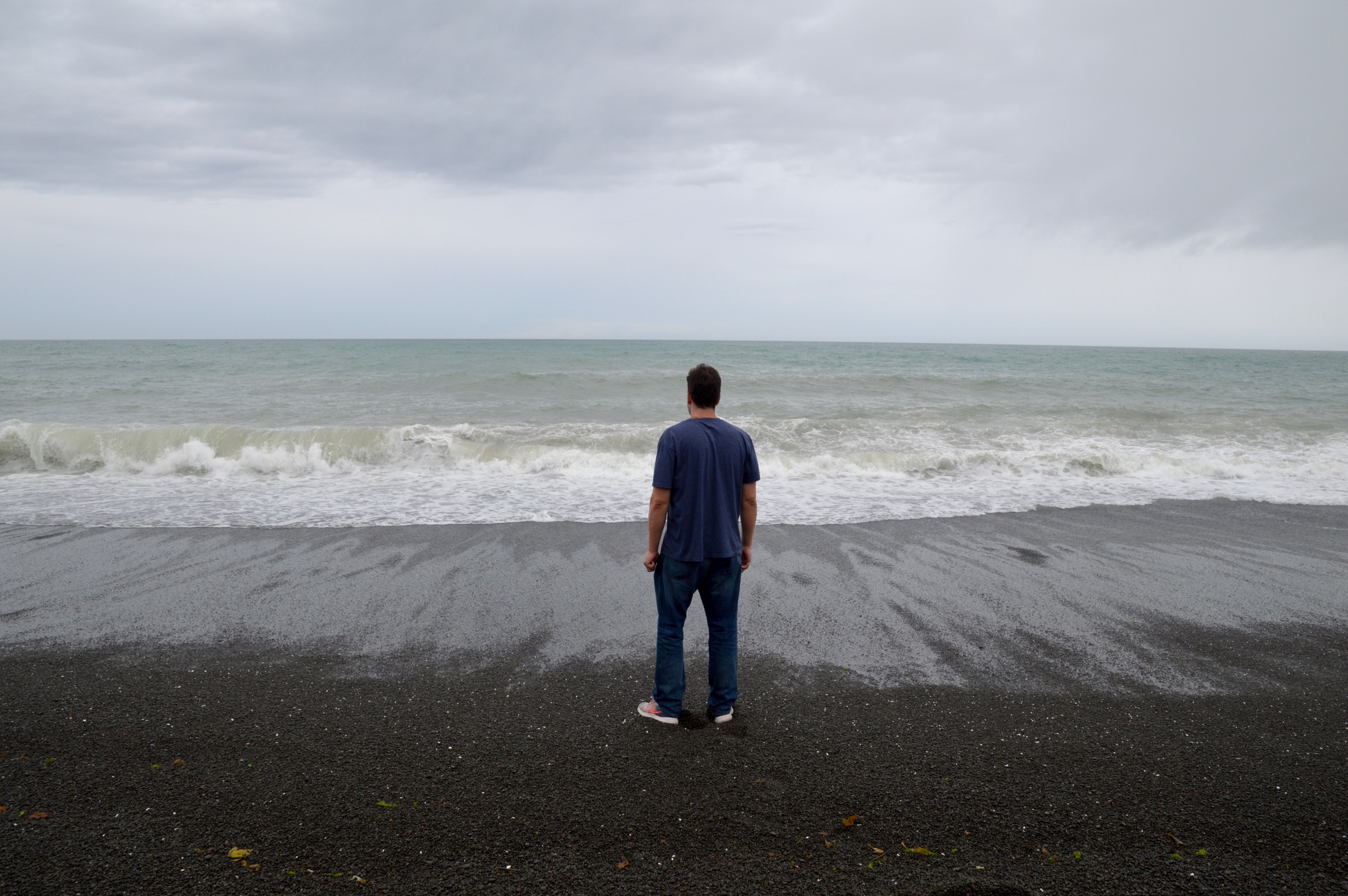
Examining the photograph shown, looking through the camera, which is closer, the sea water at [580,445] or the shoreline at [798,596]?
the shoreline at [798,596]

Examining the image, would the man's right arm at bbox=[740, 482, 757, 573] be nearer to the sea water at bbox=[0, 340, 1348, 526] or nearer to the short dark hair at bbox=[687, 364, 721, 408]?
the short dark hair at bbox=[687, 364, 721, 408]

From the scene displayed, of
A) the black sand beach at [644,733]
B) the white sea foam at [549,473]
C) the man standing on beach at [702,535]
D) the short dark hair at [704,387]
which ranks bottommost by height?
the black sand beach at [644,733]

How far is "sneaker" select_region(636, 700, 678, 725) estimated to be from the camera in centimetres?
394

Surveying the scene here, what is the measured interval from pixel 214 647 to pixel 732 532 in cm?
392

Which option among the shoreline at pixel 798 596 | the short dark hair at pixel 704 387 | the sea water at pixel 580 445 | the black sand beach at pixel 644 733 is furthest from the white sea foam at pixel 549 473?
the short dark hair at pixel 704 387

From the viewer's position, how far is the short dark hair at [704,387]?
371 cm

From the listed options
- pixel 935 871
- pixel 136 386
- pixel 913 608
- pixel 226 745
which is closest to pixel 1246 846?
pixel 935 871

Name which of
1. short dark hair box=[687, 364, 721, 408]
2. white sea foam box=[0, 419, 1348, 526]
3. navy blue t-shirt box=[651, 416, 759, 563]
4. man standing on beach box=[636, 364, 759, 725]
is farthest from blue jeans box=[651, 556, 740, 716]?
white sea foam box=[0, 419, 1348, 526]

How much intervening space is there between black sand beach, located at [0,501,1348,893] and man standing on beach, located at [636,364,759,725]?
285 mm

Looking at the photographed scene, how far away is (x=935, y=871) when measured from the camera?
9.16 ft

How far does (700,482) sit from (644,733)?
4.73 ft

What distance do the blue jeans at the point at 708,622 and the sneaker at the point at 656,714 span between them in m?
0.02

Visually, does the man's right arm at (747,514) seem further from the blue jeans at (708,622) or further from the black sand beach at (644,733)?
the black sand beach at (644,733)

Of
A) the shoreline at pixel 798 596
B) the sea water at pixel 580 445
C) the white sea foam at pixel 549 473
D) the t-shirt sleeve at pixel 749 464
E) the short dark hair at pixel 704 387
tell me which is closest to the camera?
the short dark hair at pixel 704 387
